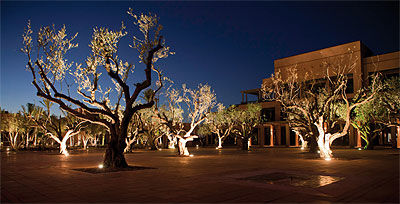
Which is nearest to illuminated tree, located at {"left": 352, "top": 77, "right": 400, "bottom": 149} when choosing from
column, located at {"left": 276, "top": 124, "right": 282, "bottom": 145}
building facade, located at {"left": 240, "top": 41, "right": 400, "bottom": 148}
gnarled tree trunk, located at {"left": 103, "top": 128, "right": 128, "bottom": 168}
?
building facade, located at {"left": 240, "top": 41, "right": 400, "bottom": 148}

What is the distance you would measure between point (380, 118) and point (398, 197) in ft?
91.7

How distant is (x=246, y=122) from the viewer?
40750mm

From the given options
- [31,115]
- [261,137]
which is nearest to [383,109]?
[261,137]

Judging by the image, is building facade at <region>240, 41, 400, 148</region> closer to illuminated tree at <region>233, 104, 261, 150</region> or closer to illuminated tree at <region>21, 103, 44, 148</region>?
illuminated tree at <region>233, 104, 261, 150</region>

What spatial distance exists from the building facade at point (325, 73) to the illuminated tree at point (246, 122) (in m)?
2.11

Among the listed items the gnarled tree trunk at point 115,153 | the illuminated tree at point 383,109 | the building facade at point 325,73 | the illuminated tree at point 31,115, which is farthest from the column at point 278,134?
the gnarled tree trunk at point 115,153

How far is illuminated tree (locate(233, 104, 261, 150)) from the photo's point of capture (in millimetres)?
39781

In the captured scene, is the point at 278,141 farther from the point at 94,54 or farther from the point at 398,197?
the point at 398,197

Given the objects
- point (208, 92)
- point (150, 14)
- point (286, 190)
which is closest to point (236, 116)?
point (208, 92)

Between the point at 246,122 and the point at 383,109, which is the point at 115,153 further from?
the point at 246,122

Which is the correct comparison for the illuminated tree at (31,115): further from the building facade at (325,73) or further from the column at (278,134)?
the column at (278,134)

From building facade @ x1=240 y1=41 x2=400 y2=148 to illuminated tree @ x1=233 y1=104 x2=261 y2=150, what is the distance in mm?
2105

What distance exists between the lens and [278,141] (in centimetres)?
5716

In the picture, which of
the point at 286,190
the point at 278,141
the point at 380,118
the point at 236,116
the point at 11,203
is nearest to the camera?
the point at 11,203
